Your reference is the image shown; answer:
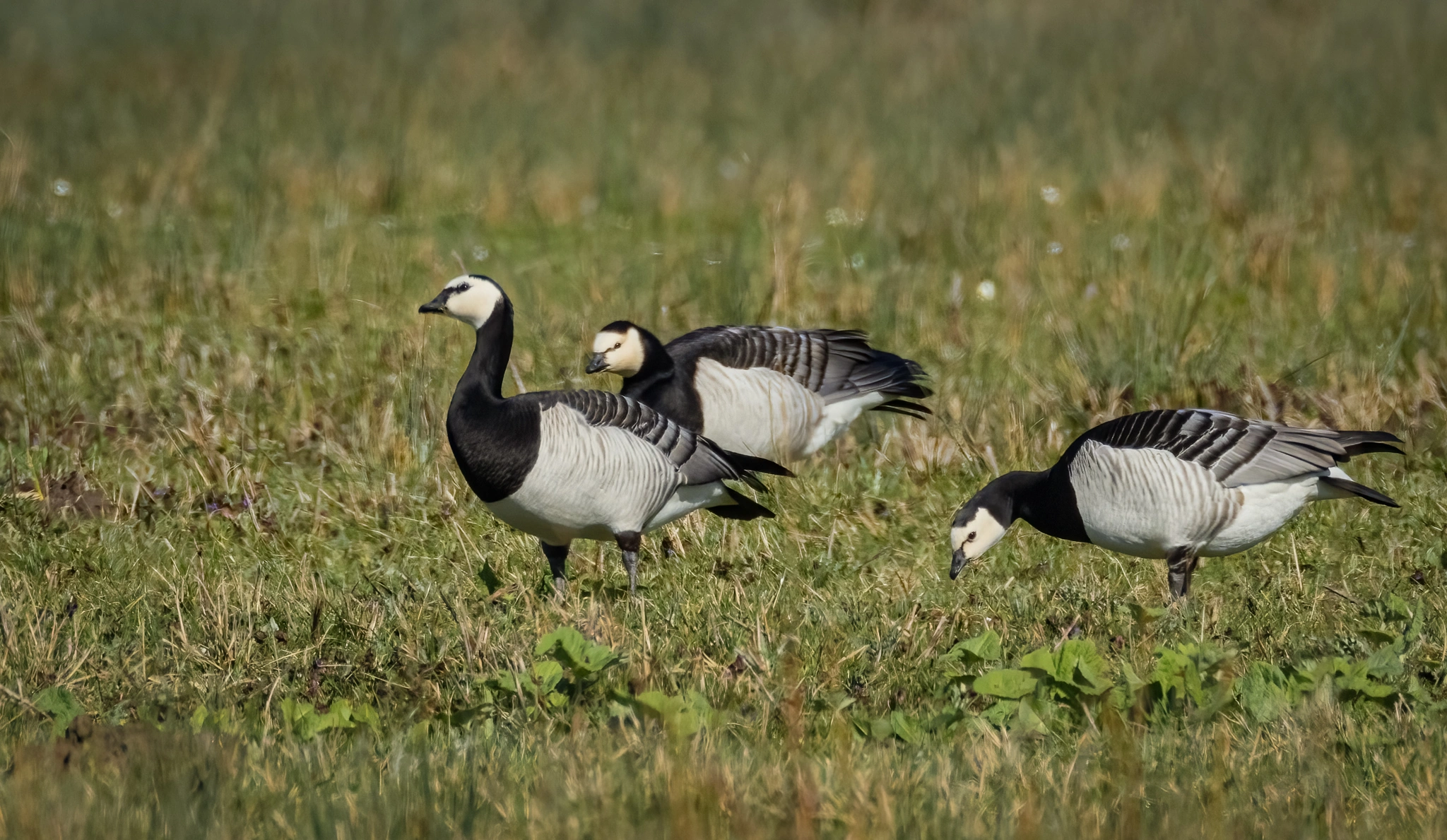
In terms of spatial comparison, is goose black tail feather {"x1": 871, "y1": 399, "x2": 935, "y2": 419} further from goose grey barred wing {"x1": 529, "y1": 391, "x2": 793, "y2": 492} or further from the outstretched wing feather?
goose grey barred wing {"x1": 529, "y1": 391, "x2": 793, "y2": 492}

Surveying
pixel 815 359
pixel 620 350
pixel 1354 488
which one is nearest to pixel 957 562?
pixel 1354 488

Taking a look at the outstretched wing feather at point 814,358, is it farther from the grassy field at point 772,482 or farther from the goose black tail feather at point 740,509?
the goose black tail feather at point 740,509

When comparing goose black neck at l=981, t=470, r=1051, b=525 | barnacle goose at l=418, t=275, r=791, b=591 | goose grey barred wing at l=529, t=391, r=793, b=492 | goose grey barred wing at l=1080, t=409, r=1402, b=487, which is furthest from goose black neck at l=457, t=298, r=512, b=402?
goose grey barred wing at l=1080, t=409, r=1402, b=487

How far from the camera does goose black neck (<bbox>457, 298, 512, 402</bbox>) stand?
228 inches

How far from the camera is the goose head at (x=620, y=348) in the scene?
24.5ft

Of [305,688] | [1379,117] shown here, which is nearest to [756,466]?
[305,688]

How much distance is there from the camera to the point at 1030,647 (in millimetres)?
5031

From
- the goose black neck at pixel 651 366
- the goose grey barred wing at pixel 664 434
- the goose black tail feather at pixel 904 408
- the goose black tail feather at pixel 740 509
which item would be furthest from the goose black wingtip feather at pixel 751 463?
the goose black tail feather at pixel 904 408

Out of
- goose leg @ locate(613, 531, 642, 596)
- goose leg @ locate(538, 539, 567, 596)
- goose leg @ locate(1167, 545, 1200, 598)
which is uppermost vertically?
goose leg @ locate(1167, 545, 1200, 598)

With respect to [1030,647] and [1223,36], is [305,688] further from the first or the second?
[1223,36]

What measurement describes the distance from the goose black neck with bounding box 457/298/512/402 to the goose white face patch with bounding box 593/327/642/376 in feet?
4.22

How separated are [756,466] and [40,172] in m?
9.64

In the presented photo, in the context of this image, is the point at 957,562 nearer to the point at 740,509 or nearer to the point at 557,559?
the point at 740,509

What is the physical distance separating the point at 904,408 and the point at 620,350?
2.00 meters
